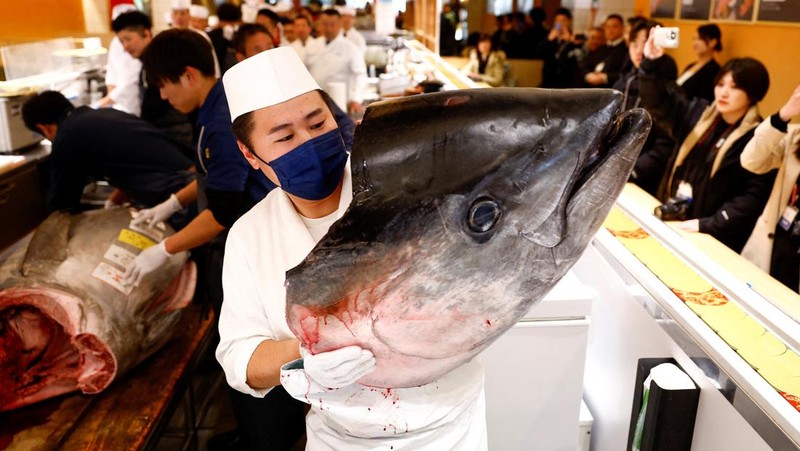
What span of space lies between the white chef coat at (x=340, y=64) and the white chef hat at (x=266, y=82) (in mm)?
5714

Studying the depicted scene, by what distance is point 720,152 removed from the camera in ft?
10.8

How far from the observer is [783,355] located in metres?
1.54

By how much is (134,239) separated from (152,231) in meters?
0.11

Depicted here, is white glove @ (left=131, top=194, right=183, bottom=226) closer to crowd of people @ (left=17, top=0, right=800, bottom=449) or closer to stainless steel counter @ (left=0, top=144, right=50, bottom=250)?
crowd of people @ (left=17, top=0, right=800, bottom=449)

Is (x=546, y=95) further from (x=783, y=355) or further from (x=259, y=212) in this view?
(x=783, y=355)

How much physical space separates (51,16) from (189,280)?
352cm

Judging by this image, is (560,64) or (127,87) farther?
(560,64)

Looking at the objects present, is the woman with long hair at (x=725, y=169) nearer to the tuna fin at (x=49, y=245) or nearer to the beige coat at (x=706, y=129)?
the beige coat at (x=706, y=129)

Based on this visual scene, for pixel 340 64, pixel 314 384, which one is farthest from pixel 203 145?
pixel 340 64

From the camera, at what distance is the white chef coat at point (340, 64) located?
23.1ft

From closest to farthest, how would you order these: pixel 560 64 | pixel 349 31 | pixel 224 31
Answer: pixel 224 31, pixel 560 64, pixel 349 31

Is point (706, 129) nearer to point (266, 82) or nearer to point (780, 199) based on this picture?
point (780, 199)

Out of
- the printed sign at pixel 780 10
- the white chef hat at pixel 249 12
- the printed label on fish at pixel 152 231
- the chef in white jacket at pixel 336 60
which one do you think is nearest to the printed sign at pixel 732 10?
the printed sign at pixel 780 10

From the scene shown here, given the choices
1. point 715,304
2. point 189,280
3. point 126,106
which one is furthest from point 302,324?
point 126,106
